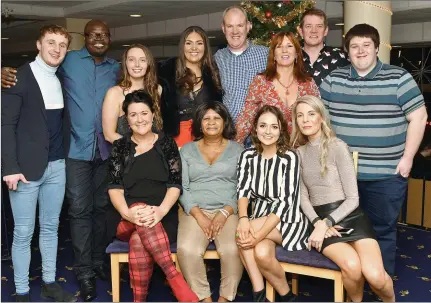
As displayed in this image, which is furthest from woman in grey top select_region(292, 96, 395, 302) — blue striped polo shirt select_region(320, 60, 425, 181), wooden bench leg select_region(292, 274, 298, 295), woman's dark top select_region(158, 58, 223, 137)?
woman's dark top select_region(158, 58, 223, 137)

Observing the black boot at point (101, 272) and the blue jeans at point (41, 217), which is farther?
the black boot at point (101, 272)

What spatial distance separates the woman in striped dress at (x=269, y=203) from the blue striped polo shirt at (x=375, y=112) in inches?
15.8

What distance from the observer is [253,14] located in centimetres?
441

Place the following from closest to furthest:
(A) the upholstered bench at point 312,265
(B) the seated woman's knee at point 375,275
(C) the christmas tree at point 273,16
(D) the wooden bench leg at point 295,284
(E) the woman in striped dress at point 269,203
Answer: (B) the seated woman's knee at point 375,275 → (A) the upholstered bench at point 312,265 → (E) the woman in striped dress at point 269,203 → (D) the wooden bench leg at point 295,284 → (C) the christmas tree at point 273,16

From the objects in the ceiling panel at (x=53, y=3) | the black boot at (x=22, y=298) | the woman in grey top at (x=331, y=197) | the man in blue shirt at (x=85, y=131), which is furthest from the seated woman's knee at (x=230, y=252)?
the ceiling panel at (x=53, y=3)

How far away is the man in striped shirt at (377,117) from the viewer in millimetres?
3391

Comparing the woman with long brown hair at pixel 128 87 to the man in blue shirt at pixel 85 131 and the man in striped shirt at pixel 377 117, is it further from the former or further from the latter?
the man in striped shirt at pixel 377 117

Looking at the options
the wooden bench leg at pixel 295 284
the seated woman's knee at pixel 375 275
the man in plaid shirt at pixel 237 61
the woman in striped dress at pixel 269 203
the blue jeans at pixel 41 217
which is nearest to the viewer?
the seated woman's knee at pixel 375 275

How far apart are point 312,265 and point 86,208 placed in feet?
4.94

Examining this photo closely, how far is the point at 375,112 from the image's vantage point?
3.41 meters

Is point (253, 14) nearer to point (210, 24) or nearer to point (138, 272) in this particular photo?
point (138, 272)

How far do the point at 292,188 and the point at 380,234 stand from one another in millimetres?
747

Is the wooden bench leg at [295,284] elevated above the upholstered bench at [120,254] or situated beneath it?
situated beneath

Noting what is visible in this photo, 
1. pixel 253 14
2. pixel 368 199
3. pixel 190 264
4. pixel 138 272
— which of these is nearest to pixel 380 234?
pixel 368 199
